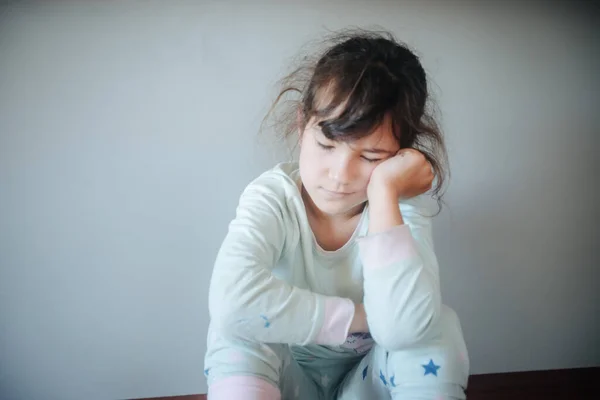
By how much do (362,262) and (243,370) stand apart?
0.22 m

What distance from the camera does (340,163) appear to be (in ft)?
2.02

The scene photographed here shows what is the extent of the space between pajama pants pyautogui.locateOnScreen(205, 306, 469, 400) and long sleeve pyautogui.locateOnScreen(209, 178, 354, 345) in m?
0.04

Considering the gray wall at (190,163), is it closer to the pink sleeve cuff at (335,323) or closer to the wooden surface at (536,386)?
the wooden surface at (536,386)

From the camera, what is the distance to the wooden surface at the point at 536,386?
0.97 m

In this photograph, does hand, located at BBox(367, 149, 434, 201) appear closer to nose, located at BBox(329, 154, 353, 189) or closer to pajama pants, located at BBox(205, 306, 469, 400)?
nose, located at BBox(329, 154, 353, 189)

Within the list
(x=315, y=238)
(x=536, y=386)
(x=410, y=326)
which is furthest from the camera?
(x=536, y=386)

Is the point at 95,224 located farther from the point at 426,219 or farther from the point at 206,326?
the point at 426,219

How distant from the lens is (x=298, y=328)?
1.97ft

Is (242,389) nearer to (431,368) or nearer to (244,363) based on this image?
(244,363)

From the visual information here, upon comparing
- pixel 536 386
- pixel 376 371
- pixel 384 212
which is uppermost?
pixel 384 212

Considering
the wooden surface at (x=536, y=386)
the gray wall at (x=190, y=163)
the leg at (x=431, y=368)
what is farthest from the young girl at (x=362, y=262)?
the wooden surface at (x=536, y=386)

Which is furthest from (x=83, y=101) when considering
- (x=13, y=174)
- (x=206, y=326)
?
(x=206, y=326)

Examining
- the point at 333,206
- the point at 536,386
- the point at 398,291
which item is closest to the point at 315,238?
the point at 333,206

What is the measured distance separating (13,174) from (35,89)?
16 centimetres
